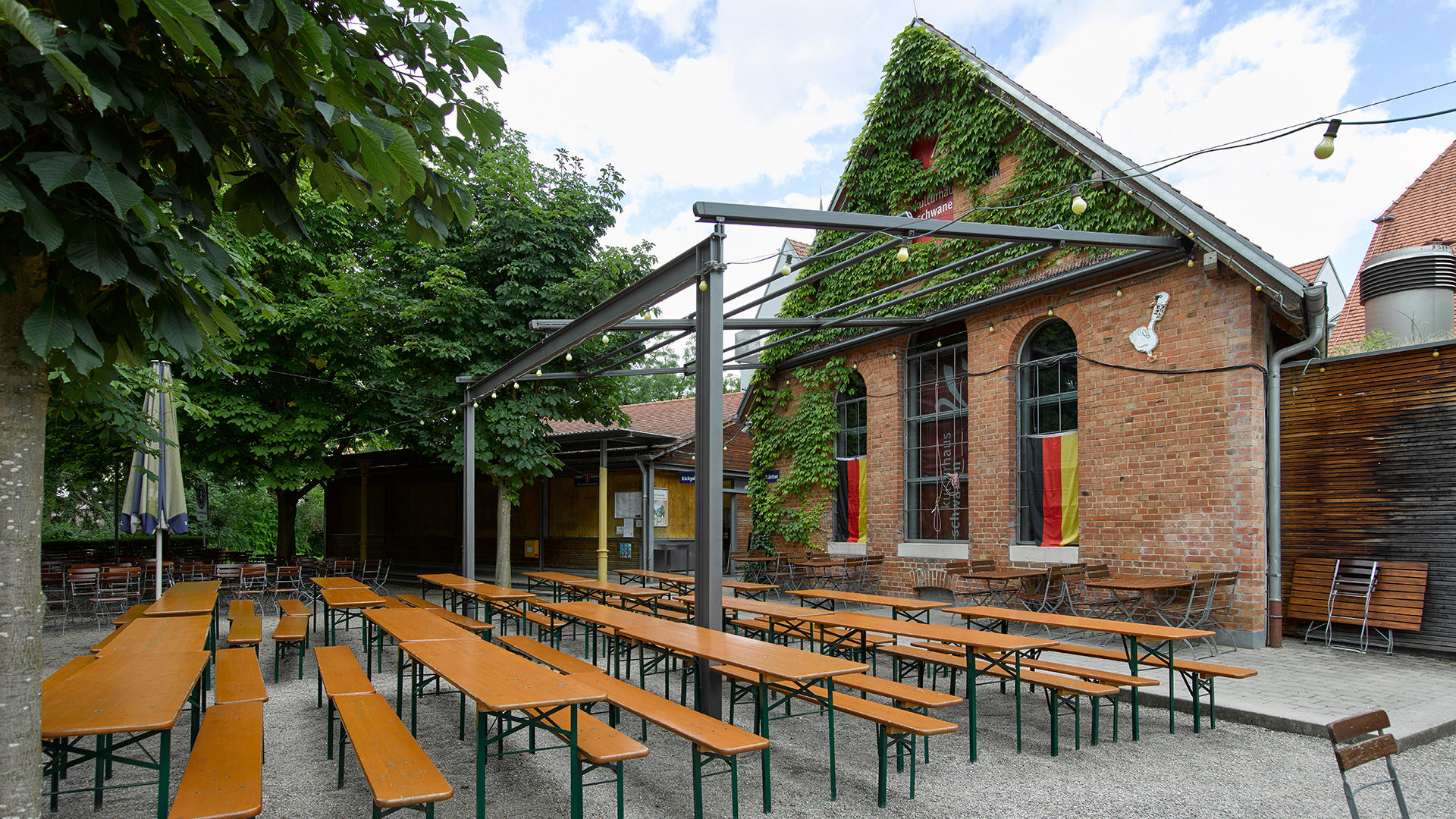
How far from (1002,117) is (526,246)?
25.4ft

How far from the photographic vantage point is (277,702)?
22.4 feet

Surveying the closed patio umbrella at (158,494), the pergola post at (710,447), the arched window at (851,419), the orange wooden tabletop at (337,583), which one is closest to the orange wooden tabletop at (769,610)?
the pergola post at (710,447)

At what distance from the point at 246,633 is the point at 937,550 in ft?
27.7

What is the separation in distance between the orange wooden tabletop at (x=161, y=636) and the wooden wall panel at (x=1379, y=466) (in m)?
10.1

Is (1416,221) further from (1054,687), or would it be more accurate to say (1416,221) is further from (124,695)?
(124,695)

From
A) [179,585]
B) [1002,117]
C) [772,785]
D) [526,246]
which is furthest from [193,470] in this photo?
[1002,117]

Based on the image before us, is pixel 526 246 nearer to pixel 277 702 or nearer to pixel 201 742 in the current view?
pixel 277 702

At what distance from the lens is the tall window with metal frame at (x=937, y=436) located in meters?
11.8

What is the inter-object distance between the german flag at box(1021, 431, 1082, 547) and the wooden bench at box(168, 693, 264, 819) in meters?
8.68

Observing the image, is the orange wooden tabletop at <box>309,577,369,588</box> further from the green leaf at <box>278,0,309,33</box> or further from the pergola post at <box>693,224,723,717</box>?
the green leaf at <box>278,0,309,33</box>

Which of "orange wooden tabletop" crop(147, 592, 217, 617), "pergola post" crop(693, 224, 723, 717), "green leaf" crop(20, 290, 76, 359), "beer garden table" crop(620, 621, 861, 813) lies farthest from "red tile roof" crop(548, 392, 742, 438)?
"green leaf" crop(20, 290, 76, 359)

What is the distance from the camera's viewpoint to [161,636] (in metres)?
5.45

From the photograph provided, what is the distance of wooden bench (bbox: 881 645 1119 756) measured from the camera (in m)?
5.24

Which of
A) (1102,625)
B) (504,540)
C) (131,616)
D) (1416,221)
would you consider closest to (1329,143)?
(1102,625)
